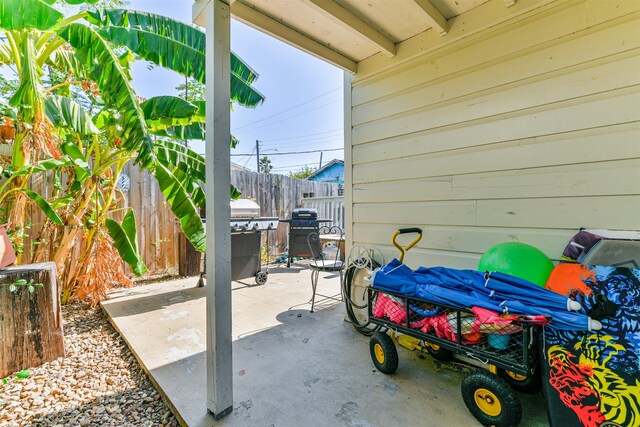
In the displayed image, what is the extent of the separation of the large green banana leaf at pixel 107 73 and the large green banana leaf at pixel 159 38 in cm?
21

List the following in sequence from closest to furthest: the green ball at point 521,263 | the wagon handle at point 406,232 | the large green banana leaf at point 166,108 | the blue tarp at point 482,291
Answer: the blue tarp at point 482,291, the green ball at point 521,263, the wagon handle at point 406,232, the large green banana leaf at point 166,108

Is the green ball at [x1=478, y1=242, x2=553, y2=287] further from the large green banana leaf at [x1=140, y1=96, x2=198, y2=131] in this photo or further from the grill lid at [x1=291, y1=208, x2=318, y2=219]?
the grill lid at [x1=291, y1=208, x2=318, y2=219]

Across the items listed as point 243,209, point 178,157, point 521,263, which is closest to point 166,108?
point 178,157

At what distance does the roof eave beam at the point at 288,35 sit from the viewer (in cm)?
202

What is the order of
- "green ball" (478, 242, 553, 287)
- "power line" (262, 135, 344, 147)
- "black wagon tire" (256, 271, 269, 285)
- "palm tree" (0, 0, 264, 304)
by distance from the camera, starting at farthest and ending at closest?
"power line" (262, 135, 344, 147) → "black wagon tire" (256, 271, 269, 285) → "palm tree" (0, 0, 264, 304) → "green ball" (478, 242, 553, 287)

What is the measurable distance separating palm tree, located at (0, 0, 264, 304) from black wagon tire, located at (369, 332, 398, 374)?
2245 mm

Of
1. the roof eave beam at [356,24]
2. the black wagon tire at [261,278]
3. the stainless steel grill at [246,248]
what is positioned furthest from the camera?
the black wagon tire at [261,278]

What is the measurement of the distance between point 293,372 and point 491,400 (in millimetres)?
1223

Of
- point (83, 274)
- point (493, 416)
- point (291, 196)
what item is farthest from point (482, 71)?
point (291, 196)

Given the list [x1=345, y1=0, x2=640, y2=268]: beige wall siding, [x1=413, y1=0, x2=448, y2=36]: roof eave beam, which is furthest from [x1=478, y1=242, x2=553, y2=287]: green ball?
[x1=413, y1=0, x2=448, y2=36]: roof eave beam

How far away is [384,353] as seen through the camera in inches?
79.0

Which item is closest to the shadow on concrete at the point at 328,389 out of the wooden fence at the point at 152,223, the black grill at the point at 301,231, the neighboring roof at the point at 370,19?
the neighboring roof at the point at 370,19

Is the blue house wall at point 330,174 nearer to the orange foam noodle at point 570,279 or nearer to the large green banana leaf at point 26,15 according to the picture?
the large green banana leaf at point 26,15

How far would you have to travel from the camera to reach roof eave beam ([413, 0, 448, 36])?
1.96 meters
